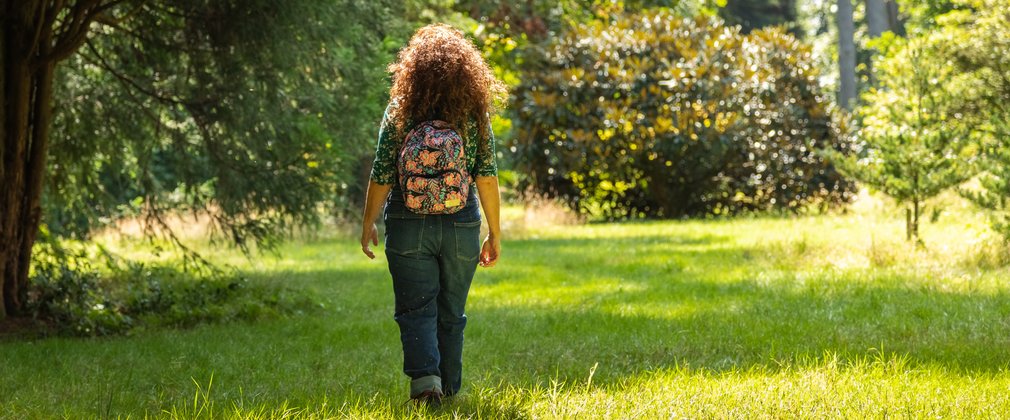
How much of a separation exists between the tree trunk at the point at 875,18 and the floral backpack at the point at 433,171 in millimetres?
24725

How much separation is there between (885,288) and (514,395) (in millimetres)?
4583

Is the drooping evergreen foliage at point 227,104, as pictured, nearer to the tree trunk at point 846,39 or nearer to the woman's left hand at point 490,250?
the woman's left hand at point 490,250

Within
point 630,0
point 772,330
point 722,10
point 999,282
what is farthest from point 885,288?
point 722,10

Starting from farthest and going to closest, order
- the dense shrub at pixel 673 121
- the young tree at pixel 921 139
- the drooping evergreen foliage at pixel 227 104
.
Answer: the dense shrub at pixel 673 121, the young tree at pixel 921 139, the drooping evergreen foliage at pixel 227 104

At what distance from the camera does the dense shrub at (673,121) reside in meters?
19.9

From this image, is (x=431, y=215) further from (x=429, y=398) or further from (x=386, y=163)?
(x=429, y=398)

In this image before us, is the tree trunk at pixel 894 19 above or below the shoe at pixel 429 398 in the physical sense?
above

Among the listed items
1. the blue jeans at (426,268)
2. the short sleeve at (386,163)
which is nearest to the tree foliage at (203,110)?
the short sleeve at (386,163)

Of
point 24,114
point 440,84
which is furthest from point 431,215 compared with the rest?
point 24,114

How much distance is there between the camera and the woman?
5.06 m

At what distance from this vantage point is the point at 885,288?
8.98m

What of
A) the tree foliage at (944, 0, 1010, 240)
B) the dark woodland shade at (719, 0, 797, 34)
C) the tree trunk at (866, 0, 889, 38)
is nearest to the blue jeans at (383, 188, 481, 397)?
the tree foliage at (944, 0, 1010, 240)

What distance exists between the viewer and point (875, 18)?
92.5 ft

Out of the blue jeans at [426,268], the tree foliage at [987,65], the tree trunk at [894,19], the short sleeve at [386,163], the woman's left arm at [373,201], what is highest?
the tree trunk at [894,19]
